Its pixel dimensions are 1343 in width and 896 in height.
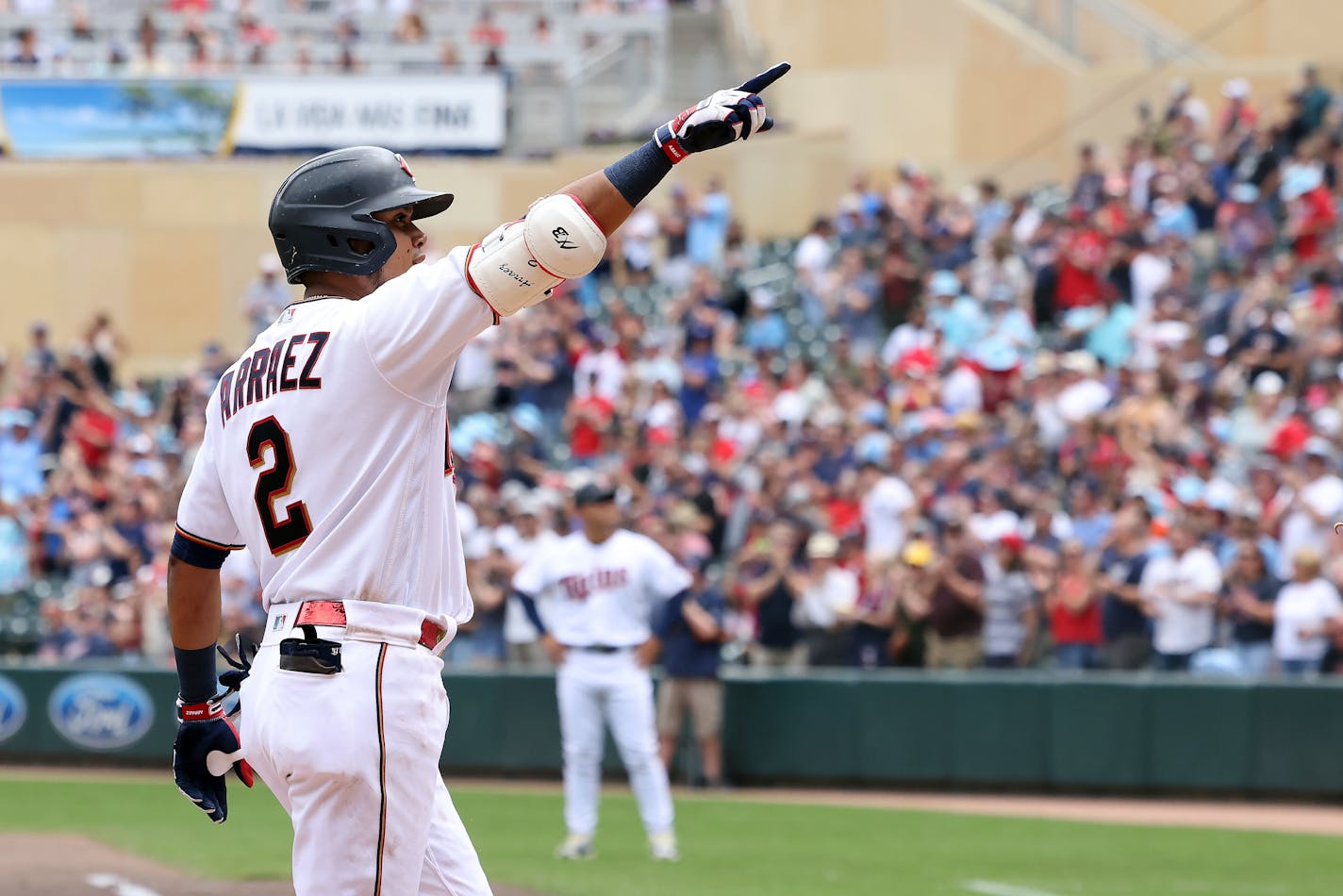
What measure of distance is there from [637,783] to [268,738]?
7.74m

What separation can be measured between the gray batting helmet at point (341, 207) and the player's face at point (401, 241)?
0.07 ft

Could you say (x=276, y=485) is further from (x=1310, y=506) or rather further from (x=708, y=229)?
(x=708, y=229)

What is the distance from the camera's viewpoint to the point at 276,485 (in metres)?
4.20

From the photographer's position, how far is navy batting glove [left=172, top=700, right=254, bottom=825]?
4586mm

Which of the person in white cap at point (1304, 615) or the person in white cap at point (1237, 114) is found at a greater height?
the person in white cap at point (1237, 114)

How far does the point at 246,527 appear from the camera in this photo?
4324 millimetres

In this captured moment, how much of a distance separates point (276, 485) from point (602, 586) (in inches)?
311

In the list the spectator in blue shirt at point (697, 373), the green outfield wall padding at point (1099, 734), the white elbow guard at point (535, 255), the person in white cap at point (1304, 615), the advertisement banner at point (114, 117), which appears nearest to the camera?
the white elbow guard at point (535, 255)

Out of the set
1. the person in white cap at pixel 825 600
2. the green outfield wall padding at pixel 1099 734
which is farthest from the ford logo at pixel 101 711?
the green outfield wall padding at pixel 1099 734

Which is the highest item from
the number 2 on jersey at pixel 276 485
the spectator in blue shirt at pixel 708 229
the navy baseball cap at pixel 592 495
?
the spectator in blue shirt at pixel 708 229

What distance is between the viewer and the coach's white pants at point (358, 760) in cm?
407

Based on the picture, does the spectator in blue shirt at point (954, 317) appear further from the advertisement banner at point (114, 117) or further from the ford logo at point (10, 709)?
the advertisement banner at point (114, 117)

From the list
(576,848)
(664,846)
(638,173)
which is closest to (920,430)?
(664,846)

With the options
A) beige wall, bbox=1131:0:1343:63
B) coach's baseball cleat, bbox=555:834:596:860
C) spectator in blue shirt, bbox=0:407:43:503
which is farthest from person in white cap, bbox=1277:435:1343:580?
beige wall, bbox=1131:0:1343:63
